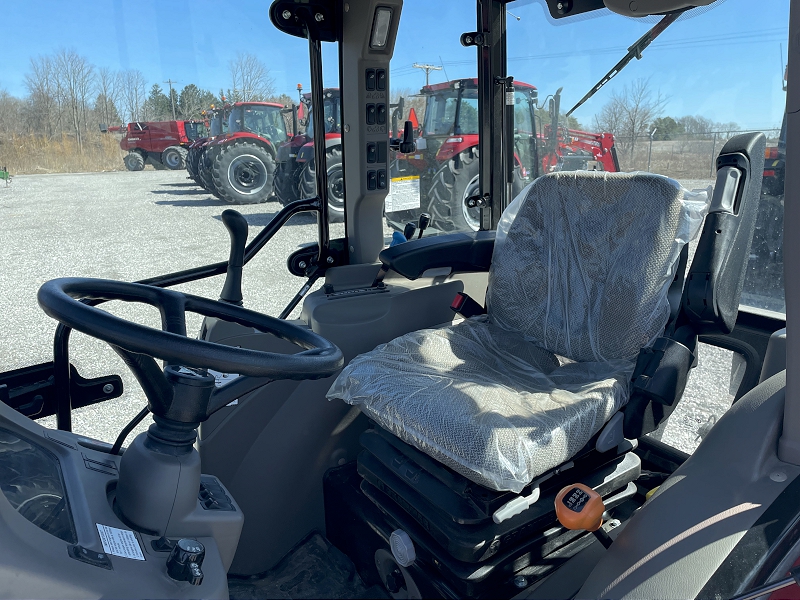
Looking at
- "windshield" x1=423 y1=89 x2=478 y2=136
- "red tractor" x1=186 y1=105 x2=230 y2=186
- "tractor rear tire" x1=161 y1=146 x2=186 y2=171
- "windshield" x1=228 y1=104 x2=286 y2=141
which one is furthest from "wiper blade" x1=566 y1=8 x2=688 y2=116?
"tractor rear tire" x1=161 y1=146 x2=186 y2=171

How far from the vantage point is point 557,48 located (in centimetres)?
183

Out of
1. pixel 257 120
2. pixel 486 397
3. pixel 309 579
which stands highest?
pixel 257 120

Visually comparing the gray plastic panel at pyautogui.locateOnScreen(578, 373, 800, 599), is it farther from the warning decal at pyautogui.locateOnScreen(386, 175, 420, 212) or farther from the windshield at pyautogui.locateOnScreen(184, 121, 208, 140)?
the windshield at pyautogui.locateOnScreen(184, 121, 208, 140)

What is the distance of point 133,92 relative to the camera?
1.41 meters

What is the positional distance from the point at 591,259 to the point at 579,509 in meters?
0.74

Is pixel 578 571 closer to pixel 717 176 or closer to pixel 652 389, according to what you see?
pixel 652 389

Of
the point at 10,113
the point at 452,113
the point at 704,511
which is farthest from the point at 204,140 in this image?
the point at 704,511

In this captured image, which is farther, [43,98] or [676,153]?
[676,153]

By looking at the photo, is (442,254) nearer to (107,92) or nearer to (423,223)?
(423,223)

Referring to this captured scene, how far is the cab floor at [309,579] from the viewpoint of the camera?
5.25ft

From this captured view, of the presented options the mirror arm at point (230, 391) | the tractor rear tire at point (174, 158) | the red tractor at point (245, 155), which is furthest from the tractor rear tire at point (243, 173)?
the mirror arm at point (230, 391)

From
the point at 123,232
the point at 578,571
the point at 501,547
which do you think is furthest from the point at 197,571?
the point at 123,232

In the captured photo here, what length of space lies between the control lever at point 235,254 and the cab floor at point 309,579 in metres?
0.69

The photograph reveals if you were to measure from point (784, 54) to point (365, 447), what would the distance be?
4.03 ft
